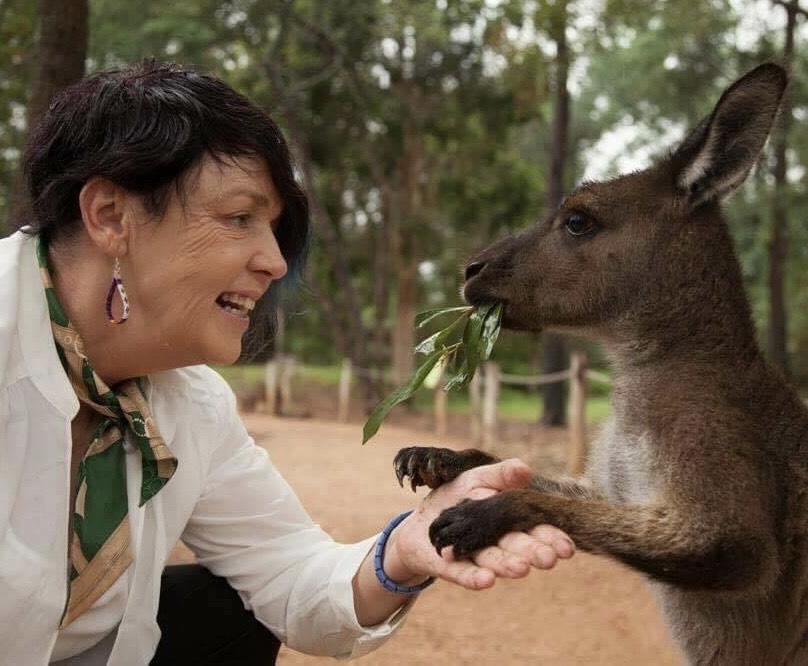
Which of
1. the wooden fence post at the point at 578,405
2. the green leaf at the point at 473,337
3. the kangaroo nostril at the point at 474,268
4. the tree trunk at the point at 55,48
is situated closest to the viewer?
the green leaf at the point at 473,337

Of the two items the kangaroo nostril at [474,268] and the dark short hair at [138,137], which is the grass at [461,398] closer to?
the kangaroo nostril at [474,268]

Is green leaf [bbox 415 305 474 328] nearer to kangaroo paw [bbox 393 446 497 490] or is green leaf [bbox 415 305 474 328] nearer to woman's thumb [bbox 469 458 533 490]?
kangaroo paw [bbox 393 446 497 490]

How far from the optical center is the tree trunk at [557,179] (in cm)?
1201

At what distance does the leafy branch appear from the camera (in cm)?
251

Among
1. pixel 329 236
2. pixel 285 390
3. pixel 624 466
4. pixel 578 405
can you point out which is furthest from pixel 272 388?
pixel 624 466

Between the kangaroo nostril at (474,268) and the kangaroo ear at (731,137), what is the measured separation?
606 millimetres

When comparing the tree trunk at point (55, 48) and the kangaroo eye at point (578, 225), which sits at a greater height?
the tree trunk at point (55, 48)

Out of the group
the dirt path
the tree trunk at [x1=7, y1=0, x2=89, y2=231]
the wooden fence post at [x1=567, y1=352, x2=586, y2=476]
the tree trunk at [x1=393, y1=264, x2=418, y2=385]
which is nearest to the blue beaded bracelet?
the dirt path

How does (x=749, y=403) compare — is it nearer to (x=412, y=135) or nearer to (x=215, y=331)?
(x=215, y=331)

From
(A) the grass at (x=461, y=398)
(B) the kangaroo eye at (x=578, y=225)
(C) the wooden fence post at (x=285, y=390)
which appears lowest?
(A) the grass at (x=461, y=398)

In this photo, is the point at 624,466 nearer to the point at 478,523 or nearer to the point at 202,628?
the point at 478,523

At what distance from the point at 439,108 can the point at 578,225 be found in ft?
51.2

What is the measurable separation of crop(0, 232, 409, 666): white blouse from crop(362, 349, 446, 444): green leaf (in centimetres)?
37

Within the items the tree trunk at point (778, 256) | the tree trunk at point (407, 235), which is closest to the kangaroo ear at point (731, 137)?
the tree trunk at point (778, 256)
